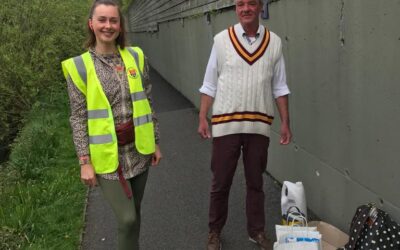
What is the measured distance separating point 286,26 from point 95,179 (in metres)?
2.62

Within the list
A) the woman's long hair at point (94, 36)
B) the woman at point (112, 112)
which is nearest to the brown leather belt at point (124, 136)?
the woman at point (112, 112)

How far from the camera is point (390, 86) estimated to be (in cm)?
292

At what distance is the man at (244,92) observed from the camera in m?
3.32

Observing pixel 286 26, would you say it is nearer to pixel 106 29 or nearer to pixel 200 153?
pixel 106 29

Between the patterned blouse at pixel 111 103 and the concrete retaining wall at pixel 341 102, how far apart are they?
1.64m

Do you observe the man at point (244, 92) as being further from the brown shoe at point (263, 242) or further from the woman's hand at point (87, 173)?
the woman's hand at point (87, 173)

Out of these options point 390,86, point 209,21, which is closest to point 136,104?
point 390,86

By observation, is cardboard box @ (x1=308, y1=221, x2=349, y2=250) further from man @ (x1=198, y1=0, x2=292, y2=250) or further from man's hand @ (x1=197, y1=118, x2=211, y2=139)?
man's hand @ (x1=197, y1=118, x2=211, y2=139)

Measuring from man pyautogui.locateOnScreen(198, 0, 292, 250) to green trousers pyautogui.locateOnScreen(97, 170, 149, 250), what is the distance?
2.50ft

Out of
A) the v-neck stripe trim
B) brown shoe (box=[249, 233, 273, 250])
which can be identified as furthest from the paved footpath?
the v-neck stripe trim

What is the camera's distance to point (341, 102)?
3.56 m

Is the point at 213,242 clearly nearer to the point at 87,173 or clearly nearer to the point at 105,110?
the point at 87,173

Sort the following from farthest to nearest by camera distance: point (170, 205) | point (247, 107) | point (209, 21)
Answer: point (209, 21) → point (170, 205) → point (247, 107)

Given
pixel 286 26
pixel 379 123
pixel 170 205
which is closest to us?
pixel 379 123
